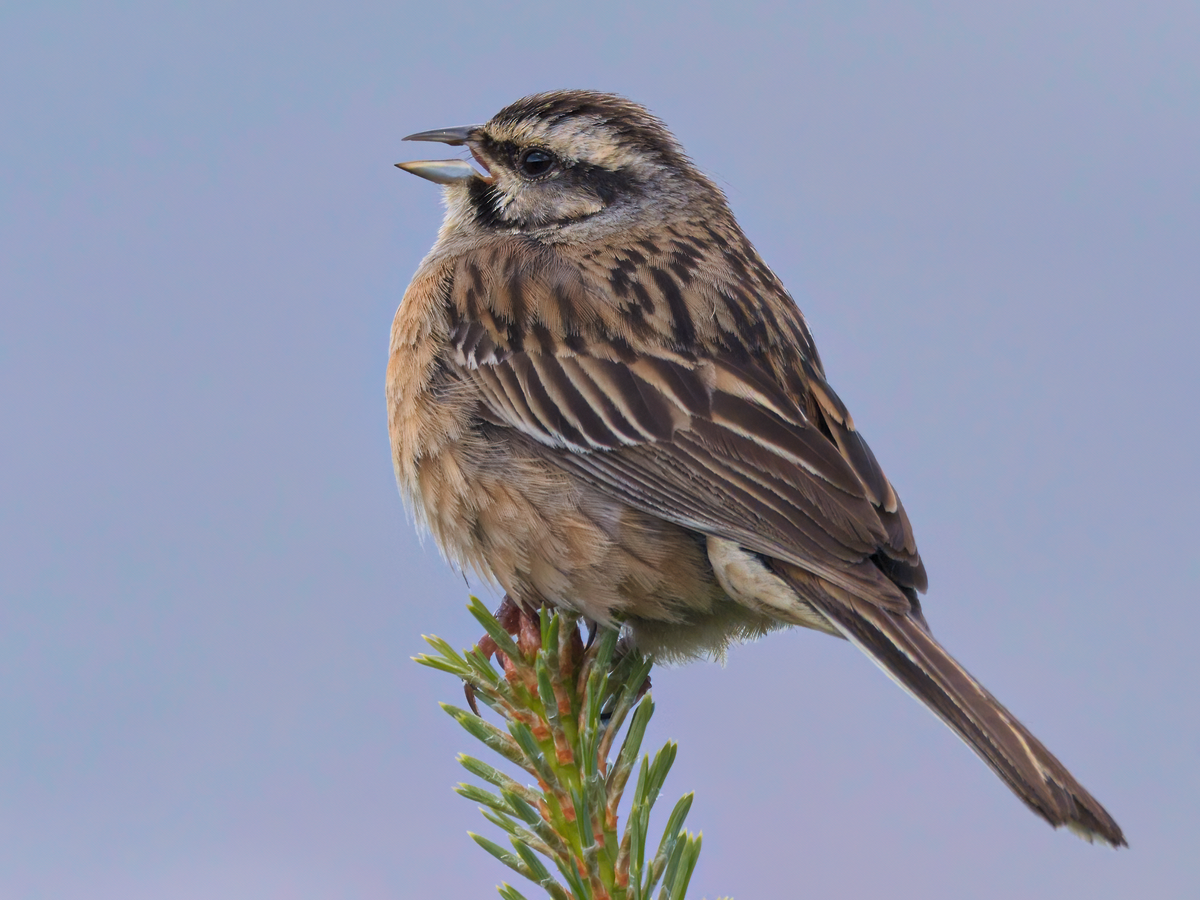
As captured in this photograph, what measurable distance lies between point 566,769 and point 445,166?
2249mm

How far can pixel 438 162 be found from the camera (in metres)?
4.28

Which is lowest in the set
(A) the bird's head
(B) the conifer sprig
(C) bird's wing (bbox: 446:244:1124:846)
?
(B) the conifer sprig

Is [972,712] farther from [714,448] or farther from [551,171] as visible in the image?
[551,171]

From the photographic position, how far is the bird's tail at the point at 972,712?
2244mm

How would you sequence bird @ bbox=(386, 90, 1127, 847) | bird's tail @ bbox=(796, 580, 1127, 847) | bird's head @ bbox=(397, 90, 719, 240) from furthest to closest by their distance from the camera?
bird's head @ bbox=(397, 90, 719, 240) < bird @ bbox=(386, 90, 1127, 847) < bird's tail @ bbox=(796, 580, 1127, 847)

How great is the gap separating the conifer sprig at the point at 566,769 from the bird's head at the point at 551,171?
1.58 m

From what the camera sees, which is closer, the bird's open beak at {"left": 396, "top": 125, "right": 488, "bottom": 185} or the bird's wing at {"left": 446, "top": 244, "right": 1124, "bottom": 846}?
the bird's wing at {"left": 446, "top": 244, "right": 1124, "bottom": 846}

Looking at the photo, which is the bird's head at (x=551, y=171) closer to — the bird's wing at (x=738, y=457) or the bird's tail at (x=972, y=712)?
the bird's wing at (x=738, y=457)

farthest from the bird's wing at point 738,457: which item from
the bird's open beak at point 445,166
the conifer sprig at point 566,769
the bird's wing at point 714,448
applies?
the bird's open beak at point 445,166

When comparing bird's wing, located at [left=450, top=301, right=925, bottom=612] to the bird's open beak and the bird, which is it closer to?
the bird

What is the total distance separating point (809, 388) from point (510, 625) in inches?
41.0

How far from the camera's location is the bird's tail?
224cm

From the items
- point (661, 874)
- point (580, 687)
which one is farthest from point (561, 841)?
point (580, 687)

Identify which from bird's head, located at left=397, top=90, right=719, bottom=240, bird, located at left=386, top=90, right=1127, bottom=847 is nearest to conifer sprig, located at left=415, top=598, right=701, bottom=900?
bird, located at left=386, top=90, right=1127, bottom=847
